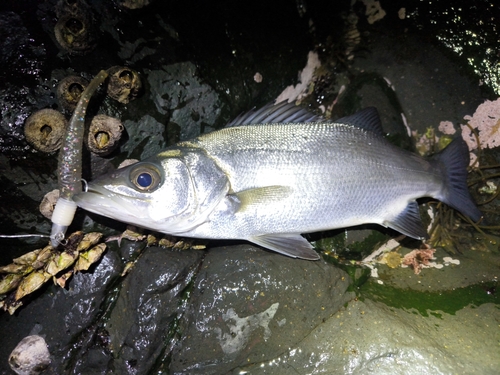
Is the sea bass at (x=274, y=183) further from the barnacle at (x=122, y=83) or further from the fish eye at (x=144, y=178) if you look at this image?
the barnacle at (x=122, y=83)

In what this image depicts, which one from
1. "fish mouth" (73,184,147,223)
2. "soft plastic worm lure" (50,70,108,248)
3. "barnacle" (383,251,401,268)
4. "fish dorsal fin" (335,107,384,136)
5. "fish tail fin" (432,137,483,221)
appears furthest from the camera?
"barnacle" (383,251,401,268)

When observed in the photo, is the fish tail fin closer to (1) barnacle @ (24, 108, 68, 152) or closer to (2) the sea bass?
(2) the sea bass

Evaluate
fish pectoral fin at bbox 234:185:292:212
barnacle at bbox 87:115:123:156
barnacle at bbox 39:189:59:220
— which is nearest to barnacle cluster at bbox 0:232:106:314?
barnacle at bbox 39:189:59:220

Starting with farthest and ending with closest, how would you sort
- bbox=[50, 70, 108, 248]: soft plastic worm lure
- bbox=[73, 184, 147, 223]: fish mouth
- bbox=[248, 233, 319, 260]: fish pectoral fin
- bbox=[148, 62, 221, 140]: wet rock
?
bbox=[148, 62, 221, 140]: wet rock < bbox=[248, 233, 319, 260]: fish pectoral fin < bbox=[50, 70, 108, 248]: soft plastic worm lure < bbox=[73, 184, 147, 223]: fish mouth

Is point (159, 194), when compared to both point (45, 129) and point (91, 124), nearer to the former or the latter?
point (91, 124)

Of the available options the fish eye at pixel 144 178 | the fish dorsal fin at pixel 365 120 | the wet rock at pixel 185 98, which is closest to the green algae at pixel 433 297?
A: the fish dorsal fin at pixel 365 120

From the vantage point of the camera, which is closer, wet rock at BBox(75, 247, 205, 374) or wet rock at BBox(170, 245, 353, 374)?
wet rock at BBox(170, 245, 353, 374)

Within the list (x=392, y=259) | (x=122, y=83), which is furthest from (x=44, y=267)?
(x=392, y=259)
